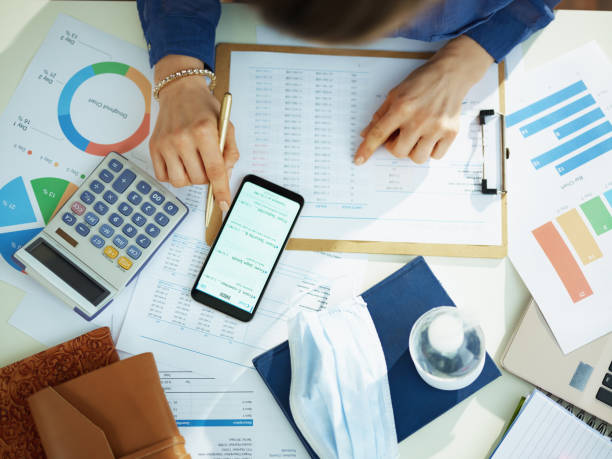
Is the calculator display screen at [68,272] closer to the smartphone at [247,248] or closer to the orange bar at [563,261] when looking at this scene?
the smartphone at [247,248]

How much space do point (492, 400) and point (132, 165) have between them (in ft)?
1.72

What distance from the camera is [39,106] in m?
0.57

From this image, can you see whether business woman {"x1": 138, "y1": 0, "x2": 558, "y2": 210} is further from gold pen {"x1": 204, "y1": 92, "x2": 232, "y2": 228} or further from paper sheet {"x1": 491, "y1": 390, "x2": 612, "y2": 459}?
paper sheet {"x1": 491, "y1": 390, "x2": 612, "y2": 459}

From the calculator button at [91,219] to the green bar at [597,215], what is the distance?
0.60 m

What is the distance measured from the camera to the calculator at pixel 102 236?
515 millimetres

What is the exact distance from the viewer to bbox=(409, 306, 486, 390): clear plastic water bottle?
0.47m

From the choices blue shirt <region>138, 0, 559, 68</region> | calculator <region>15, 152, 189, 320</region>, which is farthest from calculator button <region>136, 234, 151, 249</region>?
blue shirt <region>138, 0, 559, 68</region>

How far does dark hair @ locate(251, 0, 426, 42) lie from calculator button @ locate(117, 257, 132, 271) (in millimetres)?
384

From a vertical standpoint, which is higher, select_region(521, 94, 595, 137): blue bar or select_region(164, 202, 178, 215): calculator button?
select_region(521, 94, 595, 137): blue bar

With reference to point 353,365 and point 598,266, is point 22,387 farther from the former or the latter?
point 598,266

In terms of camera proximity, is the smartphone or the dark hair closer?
the dark hair

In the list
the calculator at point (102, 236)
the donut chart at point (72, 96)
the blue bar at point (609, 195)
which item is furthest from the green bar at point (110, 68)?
the blue bar at point (609, 195)

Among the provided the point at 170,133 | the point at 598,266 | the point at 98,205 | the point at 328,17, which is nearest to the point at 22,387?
the point at 98,205

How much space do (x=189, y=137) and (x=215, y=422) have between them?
0.33 m
